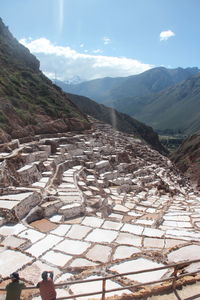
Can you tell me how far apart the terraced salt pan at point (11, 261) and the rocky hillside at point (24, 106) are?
41.0 ft

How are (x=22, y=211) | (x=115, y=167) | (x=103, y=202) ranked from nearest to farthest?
(x=22, y=211) < (x=103, y=202) < (x=115, y=167)

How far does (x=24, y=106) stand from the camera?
97.9 ft

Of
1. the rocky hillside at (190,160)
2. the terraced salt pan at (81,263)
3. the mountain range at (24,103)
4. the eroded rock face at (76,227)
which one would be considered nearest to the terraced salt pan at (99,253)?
the eroded rock face at (76,227)

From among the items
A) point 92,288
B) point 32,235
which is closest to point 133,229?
point 32,235

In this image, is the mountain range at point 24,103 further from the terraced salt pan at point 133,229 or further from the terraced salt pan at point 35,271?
the terraced salt pan at point 35,271

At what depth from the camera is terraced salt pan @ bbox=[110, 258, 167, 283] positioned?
5942mm

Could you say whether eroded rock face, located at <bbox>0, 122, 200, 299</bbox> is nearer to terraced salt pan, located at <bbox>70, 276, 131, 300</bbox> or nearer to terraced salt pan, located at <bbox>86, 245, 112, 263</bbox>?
terraced salt pan, located at <bbox>86, 245, 112, 263</bbox>

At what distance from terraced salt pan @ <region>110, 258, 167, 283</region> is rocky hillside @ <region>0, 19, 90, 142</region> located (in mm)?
13744

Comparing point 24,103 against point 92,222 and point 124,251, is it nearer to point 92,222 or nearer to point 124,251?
point 92,222

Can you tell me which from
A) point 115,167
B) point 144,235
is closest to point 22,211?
point 144,235

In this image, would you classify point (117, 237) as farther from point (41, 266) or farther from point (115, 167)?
point (115, 167)

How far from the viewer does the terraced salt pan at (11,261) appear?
607 cm

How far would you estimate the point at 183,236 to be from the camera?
330 inches

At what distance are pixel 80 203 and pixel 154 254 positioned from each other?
4.01 meters
